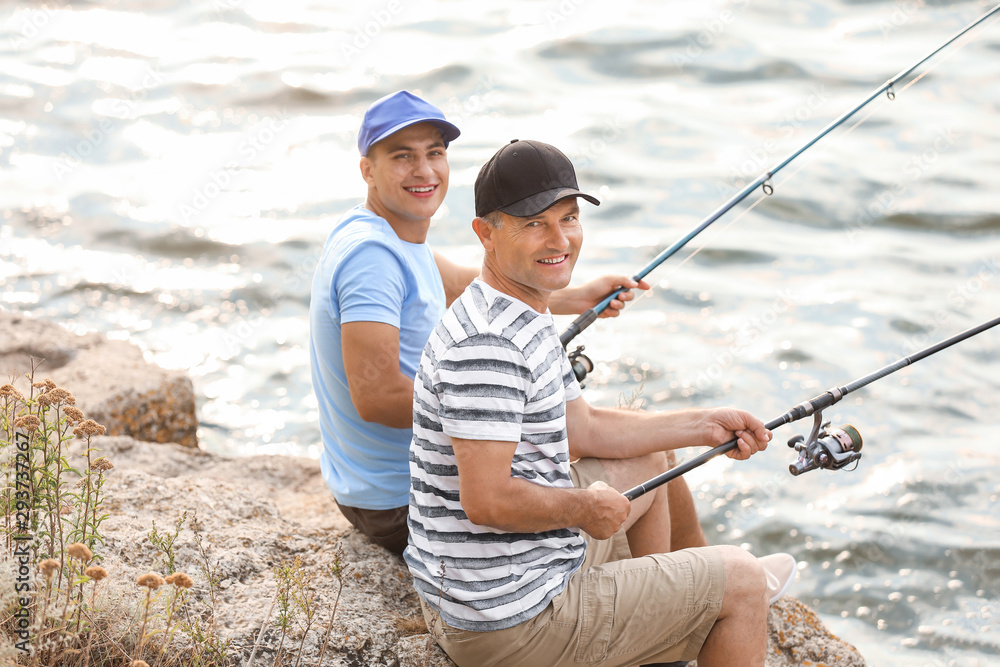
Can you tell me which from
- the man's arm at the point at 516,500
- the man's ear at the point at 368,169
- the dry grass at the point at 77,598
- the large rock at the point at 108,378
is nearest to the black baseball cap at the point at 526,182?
the man's arm at the point at 516,500

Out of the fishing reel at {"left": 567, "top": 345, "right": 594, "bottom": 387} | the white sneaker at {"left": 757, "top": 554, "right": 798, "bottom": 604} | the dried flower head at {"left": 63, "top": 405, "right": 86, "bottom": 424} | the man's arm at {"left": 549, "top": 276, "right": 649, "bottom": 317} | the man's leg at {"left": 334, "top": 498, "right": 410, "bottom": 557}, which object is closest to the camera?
the dried flower head at {"left": 63, "top": 405, "right": 86, "bottom": 424}

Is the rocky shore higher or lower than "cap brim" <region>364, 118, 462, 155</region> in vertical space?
lower

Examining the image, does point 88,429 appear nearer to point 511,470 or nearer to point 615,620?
point 511,470

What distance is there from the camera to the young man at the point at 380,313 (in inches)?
132

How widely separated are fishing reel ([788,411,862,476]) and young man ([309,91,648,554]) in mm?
1399

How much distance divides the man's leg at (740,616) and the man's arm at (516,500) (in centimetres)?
38

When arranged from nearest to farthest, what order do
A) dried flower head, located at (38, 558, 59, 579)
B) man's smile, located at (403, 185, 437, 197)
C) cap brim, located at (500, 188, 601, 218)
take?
dried flower head, located at (38, 558, 59, 579) → cap brim, located at (500, 188, 601, 218) → man's smile, located at (403, 185, 437, 197)

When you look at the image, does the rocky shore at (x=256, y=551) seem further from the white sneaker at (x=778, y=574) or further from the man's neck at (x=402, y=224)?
the man's neck at (x=402, y=224)

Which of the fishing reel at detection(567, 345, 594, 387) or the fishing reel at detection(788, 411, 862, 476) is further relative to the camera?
the fishing reel at detection(567, 345, 594, 387)

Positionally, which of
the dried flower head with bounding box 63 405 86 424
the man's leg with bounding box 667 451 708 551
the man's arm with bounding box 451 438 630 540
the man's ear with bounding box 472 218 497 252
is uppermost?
the man's ear with bounding box 472 218 497 252

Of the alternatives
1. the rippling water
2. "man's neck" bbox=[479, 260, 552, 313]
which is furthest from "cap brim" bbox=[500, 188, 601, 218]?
the rippling water

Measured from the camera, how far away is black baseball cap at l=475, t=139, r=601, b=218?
111 inches

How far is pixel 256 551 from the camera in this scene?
139 inches

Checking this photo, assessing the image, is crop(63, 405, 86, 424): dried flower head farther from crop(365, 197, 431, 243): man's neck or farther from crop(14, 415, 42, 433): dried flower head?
crop(365, 197, 431, 243): man's neck
